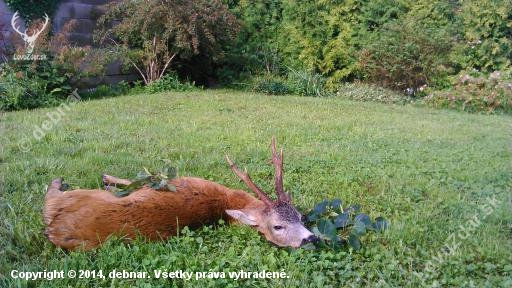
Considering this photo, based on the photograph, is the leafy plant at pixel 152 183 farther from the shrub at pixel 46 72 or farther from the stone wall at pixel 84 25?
the stone wall at pixel 84 25

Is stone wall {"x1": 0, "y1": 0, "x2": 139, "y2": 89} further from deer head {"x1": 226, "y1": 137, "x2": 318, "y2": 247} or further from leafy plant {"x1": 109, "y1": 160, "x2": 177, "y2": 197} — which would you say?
deer head {"x1": 226, "y1": 137, "x2": 318, "y2": 247}

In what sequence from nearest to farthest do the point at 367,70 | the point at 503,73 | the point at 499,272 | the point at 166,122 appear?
1. the point at 499,272
2. the point at 503,73
3. the point at 166,122
4. the point at 367,70

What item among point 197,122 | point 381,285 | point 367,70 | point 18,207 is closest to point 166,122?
point 197,122

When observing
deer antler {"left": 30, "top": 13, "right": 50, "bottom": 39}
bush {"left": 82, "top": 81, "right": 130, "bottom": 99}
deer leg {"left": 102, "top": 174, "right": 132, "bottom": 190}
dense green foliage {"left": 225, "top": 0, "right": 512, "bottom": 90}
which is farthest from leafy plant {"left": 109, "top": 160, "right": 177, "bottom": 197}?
deer antler {"left": 30, "top": 13, "right": 50, "bottom": 39}

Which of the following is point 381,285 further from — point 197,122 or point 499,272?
point 197,122

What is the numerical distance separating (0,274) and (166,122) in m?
2.98

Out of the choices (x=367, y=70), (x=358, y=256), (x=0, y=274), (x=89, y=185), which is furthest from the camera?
(x=367, y=70)

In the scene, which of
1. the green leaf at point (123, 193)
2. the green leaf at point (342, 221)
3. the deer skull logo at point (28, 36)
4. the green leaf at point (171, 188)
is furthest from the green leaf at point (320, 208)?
the deer skull logo at point (28, 36)

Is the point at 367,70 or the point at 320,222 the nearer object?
the point at 320,222

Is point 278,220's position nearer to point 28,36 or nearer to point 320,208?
point 320,208

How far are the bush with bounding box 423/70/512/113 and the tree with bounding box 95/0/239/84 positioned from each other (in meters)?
4.48

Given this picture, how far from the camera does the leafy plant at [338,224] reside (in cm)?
212

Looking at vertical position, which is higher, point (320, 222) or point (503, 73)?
point (503, 73)

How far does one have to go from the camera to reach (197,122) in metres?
4.71
